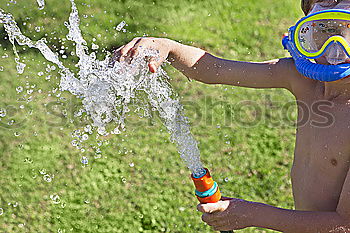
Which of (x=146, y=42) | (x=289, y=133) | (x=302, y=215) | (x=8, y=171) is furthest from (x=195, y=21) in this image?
(x=302, y=215)

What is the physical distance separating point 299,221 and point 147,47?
2.72 ft

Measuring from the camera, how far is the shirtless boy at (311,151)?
5.68 ft

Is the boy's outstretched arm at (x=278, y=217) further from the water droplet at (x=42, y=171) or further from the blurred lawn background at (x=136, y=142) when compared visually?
the water droplet at (x=42, y=171)

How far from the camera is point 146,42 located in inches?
76.5

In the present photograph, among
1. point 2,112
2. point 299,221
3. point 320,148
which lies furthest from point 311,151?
point 2,112

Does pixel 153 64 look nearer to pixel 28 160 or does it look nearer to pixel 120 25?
pixel 28 160

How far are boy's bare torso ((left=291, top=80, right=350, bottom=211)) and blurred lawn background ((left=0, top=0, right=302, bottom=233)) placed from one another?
108cm

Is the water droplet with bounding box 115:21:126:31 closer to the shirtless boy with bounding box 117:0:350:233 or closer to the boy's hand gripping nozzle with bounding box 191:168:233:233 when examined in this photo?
the shirtless boy with bounding box 117:0:350:233

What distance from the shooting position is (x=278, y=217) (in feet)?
5.90

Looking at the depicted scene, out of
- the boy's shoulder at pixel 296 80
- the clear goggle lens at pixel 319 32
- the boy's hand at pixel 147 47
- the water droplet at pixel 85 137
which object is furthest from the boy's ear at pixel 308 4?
the water droplet at pixel 85 137

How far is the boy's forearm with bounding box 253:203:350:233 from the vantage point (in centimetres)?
174

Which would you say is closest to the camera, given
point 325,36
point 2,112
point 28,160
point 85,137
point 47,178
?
point 325,36

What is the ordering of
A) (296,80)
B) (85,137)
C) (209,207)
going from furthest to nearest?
(85,137), (296,80), (209,207)

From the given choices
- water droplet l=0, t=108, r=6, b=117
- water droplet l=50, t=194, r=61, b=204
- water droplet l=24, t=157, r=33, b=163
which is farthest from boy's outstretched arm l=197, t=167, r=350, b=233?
water droplet l=0, t=108, r=6, b=117
